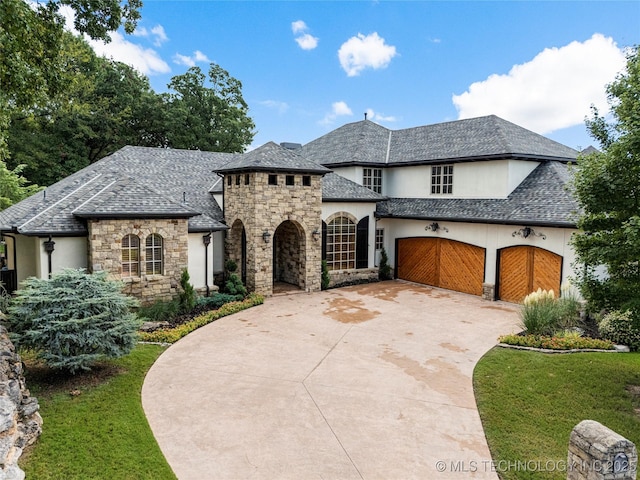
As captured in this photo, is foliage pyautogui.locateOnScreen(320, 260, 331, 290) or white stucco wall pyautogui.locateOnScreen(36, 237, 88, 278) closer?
white stucco wall pyautogui.locateOnScreen(36, 237, 88, 278)

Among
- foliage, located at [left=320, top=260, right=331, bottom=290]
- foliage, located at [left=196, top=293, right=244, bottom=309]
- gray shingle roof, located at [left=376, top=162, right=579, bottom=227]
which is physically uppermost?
gray shingle roof, located at [left=376, top=162, right=579, bottom=227]

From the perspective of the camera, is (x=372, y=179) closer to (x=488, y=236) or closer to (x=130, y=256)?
(x=488, y=236)

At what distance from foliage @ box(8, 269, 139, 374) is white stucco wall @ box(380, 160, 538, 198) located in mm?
14810

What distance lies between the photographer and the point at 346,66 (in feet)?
81.1

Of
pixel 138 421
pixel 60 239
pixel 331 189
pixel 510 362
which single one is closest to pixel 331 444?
pixel 138 421

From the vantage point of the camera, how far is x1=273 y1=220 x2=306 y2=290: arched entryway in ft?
60.1

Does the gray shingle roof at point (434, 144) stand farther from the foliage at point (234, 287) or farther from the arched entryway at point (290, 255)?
the foliage at point (234, 287)

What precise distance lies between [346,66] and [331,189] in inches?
361

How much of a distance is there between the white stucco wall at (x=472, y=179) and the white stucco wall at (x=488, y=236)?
A: 63.4 inches

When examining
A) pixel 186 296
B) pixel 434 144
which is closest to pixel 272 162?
pixel 186 296

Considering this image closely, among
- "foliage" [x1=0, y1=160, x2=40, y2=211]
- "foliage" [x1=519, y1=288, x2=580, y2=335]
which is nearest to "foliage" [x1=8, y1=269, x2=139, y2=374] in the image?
"foliage" [x1=519, y1=288, x2=580, y2=335]

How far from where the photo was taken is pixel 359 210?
20250 mm

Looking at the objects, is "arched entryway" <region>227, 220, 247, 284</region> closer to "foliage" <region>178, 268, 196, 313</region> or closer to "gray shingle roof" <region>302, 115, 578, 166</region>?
"foliage" <region>178, 268, 196, 313</region>

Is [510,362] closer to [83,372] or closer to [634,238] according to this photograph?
[634,238]
